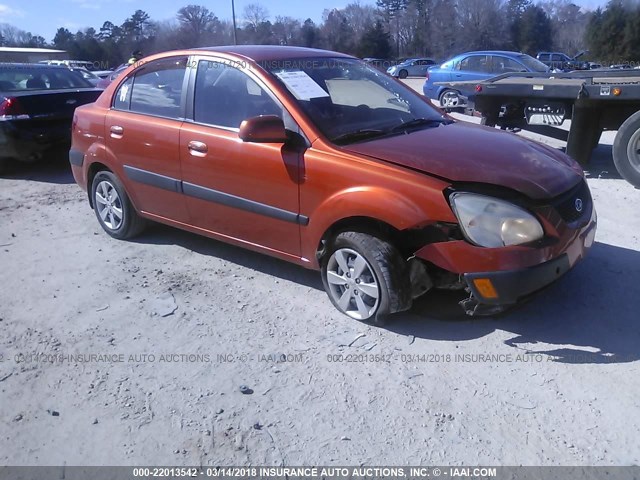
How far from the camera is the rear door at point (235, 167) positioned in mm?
3734

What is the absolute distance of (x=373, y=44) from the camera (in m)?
61.0

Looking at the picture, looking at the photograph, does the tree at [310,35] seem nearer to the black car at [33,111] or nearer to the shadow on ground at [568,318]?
the black car at [33,111]

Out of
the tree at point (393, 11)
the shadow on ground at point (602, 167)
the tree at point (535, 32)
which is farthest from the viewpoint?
the tree at point (393, 11)

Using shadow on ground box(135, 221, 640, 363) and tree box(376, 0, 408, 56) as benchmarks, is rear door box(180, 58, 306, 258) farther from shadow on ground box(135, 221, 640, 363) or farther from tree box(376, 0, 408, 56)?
tree box(376, 0, 408, 56)

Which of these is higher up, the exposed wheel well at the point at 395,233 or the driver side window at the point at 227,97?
the driver side window at the point at 227,97

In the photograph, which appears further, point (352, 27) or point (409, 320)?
point (352, 27)

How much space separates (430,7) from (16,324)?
72.0 metres

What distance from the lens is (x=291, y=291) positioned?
4.10m

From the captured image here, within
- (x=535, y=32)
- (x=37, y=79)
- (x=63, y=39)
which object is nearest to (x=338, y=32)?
(x=535, y=32)

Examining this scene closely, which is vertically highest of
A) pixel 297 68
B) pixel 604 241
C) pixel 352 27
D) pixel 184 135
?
pixel 352 27

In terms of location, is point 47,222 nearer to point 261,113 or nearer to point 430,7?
point 261,113

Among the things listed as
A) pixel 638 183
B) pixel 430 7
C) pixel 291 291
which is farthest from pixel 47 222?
pixel 430 7

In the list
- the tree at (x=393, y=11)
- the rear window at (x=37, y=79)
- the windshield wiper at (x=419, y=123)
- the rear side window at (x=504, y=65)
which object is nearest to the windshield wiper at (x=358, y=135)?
the windshield wiper at (x=419, y=123)

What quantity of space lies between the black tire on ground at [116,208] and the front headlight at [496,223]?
310 centimetres
